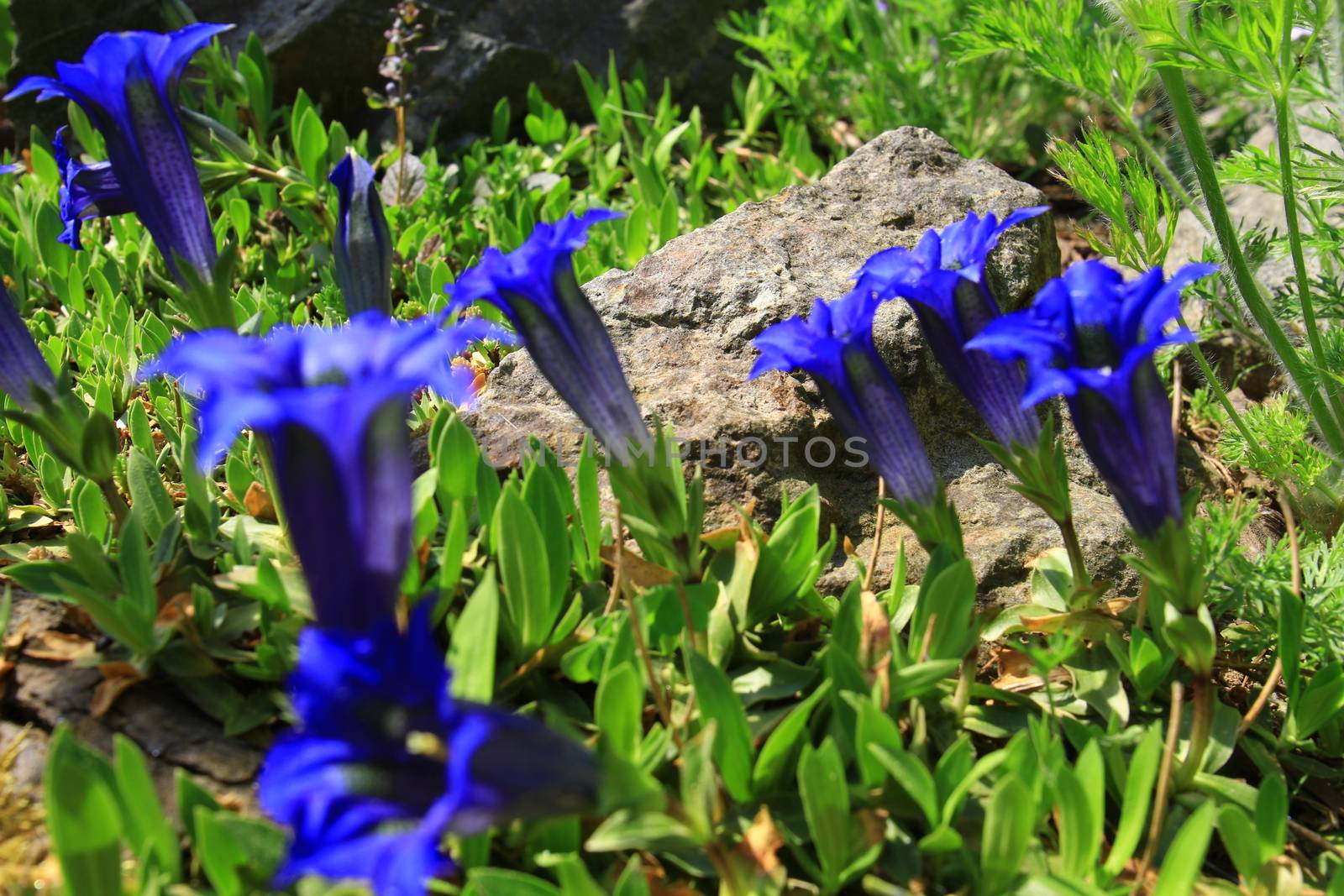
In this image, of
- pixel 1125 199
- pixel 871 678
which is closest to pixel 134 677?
pixel 871 678

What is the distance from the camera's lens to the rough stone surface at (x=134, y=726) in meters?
1.68

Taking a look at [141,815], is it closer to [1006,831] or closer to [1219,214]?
[1006,831]

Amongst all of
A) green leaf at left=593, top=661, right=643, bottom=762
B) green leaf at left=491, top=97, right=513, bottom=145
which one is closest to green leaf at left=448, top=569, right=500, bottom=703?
green leaf at left=593, top=661, right=643, bottom=762

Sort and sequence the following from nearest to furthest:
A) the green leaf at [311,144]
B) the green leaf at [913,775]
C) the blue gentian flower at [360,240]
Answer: the green leaf at [913,775] < the blue gentian flower at [360,240] < the green leaf at [311,144]

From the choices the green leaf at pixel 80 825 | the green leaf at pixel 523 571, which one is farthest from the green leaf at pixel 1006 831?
the green leaf at pixel 80 825

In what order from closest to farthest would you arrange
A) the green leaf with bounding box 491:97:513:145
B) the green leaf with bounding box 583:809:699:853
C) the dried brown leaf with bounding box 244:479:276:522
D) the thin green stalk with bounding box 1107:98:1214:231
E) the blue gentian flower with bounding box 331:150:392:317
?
the green leaf with bounding box 583:809:699:853
the blue gentian flower with bounding box 331:150:392:317
the dried brown leaf with bounding box 244:479:276:522
the thin green stalk with bounding box 1107:98:1214:231
the green leaf with bounding box 491:97:513:145

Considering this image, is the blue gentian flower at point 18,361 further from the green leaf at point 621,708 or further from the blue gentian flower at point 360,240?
the green leaf at point 621,708

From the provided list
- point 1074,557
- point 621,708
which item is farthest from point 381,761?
point 1074,557

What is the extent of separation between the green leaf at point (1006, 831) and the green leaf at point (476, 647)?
0.70m

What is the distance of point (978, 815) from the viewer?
1708 mm

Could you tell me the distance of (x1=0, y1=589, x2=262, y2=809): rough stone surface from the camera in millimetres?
1684

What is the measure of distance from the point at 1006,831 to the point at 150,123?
1.72 m

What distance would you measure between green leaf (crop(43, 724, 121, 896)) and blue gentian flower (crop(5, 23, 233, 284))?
0.88 m

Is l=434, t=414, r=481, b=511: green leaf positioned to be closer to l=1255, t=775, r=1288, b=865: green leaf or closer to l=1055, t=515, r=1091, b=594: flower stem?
l=1055, t=515, r=1091, b=594: flower stem
